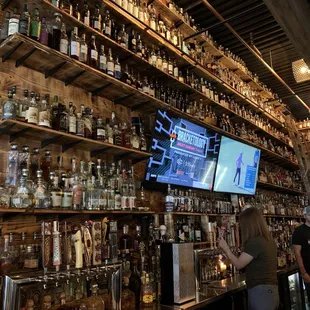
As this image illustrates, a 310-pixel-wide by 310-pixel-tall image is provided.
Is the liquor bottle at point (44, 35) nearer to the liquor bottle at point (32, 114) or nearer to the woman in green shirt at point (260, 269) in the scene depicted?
the liquor bottle at point (32, 114)

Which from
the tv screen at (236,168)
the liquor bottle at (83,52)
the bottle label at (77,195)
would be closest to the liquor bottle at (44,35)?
the liquor bottle at (83,52)

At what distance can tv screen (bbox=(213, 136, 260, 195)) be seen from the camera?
3834 mm

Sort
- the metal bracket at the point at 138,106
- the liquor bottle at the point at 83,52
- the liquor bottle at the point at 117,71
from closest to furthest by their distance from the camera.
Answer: the liquor bottle at the point at 83,52 → the liquor bottle at the point at 117,71 → the metal bracket at the point at 138,106

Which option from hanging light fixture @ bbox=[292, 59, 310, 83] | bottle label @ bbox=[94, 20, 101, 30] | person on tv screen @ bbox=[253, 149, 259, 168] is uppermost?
hanging light fixture @ bbox=[292, 59, 310, 83]

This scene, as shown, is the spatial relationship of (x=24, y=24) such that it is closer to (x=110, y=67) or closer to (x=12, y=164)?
(x=110, y=67)

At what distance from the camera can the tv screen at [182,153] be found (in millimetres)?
2885

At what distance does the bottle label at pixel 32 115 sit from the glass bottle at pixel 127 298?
3.85 ft

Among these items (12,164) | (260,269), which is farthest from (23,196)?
(260,269)

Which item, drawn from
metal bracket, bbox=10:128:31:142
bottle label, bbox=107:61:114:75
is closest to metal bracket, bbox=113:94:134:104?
bottle label, bbox=107:61:114:75

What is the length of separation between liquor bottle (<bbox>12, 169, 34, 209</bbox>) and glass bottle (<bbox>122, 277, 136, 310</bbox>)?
85 centimetres

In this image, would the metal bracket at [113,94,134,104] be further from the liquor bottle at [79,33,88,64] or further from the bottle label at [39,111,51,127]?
the bottle label at [39,111,51,127]

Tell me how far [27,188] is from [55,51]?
0.84 metres

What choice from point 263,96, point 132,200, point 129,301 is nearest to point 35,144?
point 132,200

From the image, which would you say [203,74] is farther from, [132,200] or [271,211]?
[271,211]
